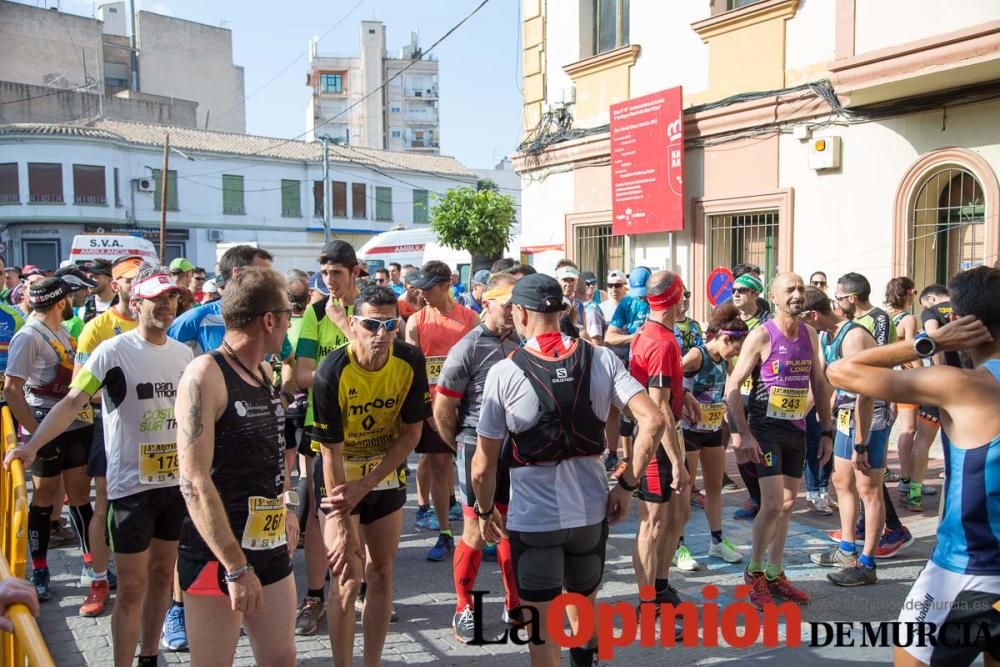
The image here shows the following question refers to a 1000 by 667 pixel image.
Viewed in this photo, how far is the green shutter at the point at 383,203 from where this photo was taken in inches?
2026

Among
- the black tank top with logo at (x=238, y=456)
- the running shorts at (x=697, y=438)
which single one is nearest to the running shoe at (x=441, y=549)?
the running shorts at (x=697, y=438)

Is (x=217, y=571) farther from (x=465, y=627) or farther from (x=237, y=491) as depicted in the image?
(x=465, y=627)

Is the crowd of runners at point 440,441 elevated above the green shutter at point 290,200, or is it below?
below

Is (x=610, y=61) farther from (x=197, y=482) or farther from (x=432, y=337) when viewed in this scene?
(x=197, y=482)

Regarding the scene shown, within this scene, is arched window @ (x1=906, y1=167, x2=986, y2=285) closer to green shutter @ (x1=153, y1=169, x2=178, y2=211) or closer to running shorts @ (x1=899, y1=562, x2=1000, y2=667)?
running shorts @ (x1=899, y1=562, x2=1000, y2=667)

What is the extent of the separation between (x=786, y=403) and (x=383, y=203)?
1892 inches

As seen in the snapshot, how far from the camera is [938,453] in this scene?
373 inches

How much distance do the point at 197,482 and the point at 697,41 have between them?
11.6 meters

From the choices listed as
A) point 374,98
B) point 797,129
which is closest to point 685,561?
point 797,129

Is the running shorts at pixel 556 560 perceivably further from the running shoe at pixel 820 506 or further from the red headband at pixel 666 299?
the running shoe at pixel 820 506

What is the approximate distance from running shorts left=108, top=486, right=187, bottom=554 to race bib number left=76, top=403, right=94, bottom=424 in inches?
74.7

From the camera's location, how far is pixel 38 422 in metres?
5.72

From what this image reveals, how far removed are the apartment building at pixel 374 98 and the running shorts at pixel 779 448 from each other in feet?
222

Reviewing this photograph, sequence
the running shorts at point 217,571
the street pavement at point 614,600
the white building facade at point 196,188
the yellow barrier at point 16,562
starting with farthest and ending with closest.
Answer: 1. the white building facade at point 196,188
2. the street pavement at point 614,600
3. the running shorts at point 217,571
4. the yellow barrier at point 16,562
